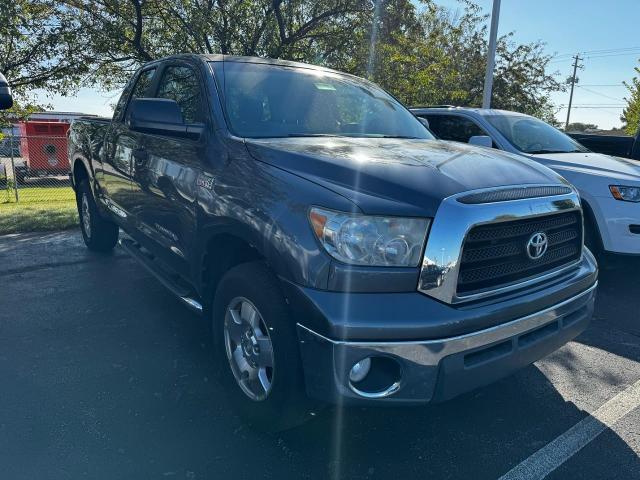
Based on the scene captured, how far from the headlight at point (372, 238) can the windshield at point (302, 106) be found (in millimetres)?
1120

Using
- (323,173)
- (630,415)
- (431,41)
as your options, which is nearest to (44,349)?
(323,173)

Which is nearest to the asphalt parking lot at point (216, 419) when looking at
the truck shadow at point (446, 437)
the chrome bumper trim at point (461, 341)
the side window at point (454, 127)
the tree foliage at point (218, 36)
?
the truck shadow at point (446, 437)

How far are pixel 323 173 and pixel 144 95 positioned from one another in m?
2.82

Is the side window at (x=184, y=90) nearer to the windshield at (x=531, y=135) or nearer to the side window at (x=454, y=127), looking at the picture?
the side window at (x=454, y=127)

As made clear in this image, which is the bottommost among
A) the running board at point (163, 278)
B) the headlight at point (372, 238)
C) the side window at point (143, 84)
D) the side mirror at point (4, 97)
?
the running board at point (163, 278)

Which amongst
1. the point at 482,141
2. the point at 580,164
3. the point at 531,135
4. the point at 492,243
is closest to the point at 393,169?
the point at 492,243

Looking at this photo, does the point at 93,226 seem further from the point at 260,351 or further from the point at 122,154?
the point at 260,351

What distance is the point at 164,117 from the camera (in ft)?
10.8

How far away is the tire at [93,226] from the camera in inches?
236

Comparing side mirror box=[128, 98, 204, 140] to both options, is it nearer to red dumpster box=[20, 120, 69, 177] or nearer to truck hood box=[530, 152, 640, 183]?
truck hood box=[530, 152, 640, 183]

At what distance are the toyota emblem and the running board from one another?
6.41 feet

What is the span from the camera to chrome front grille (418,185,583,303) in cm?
221

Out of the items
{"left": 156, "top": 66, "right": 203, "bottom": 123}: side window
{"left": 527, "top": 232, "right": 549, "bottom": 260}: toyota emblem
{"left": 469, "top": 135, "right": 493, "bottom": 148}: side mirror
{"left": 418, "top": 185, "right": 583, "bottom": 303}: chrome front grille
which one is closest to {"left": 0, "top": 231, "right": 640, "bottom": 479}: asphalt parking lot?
{"left": 418, "top": 185, "right": 583, "bottom": 303}: chrome front grille

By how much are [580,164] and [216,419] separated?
4652 millimetres
